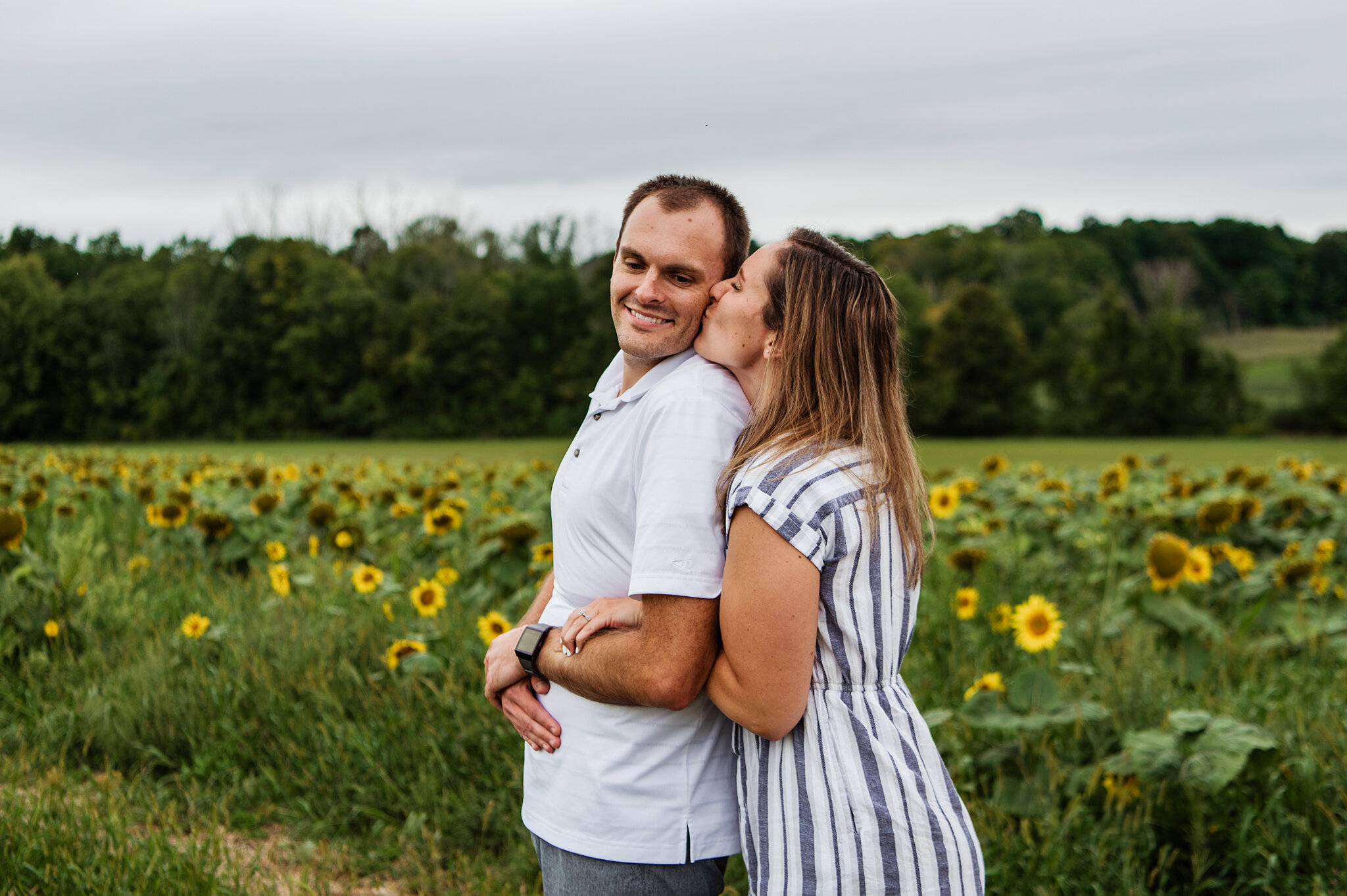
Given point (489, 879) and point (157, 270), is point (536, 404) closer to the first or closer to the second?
point (157, 270)

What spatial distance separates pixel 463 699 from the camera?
3.97 meters

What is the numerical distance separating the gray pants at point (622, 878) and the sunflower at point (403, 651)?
1982 millimetres

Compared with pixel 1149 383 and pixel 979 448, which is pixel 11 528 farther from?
pixel 1149 383

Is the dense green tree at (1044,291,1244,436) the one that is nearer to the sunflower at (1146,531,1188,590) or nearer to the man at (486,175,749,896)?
the sunflower at (1146,531,1188,590)

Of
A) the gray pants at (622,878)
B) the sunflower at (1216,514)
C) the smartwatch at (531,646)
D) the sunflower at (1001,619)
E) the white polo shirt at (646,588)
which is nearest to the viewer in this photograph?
the white polo shirt at (646,588)

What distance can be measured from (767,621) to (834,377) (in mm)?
459

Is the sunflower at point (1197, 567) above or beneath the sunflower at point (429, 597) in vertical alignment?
above

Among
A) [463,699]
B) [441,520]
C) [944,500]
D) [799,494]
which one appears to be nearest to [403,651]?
[463,699]

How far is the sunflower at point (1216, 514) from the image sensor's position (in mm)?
5180

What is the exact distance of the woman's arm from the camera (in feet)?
5.57

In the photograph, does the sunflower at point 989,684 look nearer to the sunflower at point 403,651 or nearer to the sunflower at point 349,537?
the sunflower at point 403,651

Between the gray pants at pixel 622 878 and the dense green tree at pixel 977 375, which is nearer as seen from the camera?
the gray pants at pixel 622 878

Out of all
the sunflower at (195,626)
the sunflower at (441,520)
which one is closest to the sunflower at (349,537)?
the sunflower at (441,520)

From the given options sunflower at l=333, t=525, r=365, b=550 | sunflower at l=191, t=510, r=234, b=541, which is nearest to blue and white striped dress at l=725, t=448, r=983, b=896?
sunflower at l=333, t=525, r=365, b=550
